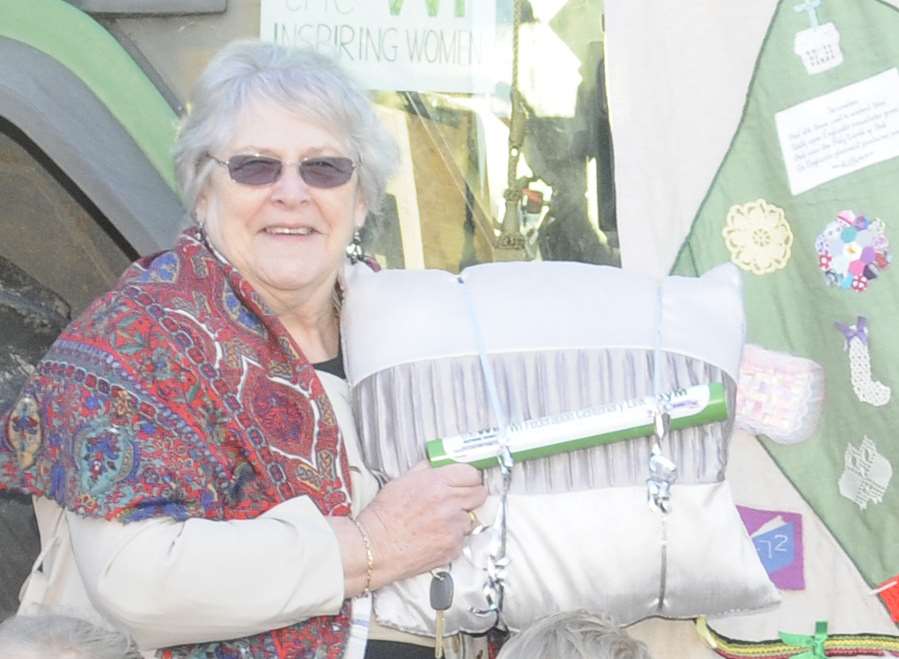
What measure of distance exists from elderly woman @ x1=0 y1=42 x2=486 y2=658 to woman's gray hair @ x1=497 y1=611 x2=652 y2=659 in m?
0.23

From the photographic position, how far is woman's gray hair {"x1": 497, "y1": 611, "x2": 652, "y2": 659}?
1.62 metres

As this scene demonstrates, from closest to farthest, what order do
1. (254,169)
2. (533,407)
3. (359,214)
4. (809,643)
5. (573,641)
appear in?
(573,641)
(533,407)
(254,169)
(359,214)
(809,643)

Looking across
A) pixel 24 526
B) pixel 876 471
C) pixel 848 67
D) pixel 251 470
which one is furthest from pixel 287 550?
pixel 848 67

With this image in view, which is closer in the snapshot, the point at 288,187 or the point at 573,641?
the point at 573,641

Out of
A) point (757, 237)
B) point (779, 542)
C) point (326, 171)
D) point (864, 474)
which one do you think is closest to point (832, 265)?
point (757, 237)

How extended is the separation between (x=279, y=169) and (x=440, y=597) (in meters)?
0.67

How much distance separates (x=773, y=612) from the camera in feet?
8.23

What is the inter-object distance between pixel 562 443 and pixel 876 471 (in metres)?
0.89

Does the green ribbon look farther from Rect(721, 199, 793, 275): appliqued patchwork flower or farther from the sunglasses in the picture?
the sunglasses

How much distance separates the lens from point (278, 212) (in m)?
2.02

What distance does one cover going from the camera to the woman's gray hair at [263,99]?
79.9 inches

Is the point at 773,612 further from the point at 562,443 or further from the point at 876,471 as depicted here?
the point at 562,443

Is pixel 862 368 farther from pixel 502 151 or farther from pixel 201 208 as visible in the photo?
pixel 201 208

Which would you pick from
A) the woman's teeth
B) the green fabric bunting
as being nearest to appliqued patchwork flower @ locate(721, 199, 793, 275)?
the green fabric bunting
